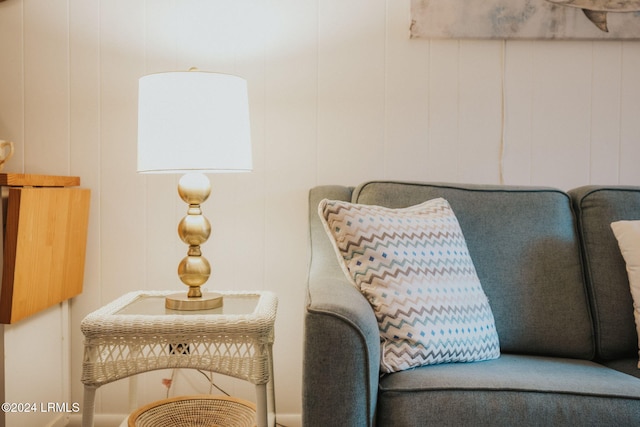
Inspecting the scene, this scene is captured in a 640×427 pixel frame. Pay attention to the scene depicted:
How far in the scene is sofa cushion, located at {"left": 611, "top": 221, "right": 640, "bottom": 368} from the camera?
162cm

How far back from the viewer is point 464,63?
2.18 meters

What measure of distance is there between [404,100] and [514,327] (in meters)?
0.89

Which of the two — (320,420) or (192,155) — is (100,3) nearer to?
(192,155)

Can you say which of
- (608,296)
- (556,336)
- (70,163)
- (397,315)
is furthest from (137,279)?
(608,296)

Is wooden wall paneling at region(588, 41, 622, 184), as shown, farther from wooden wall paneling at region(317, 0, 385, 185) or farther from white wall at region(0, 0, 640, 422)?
wooden wall paneling at region(317, 0, 385, 185)

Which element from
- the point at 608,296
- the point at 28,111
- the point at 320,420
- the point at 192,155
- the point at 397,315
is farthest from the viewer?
the point at 28,111

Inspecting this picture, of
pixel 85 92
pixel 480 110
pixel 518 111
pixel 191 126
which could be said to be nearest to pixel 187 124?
pixel 191 126

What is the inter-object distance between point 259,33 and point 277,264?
0.81 meters

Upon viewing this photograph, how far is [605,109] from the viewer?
221cm

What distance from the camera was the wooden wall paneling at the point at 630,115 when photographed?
220 cm

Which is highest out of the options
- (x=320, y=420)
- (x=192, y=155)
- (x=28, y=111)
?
(x=28, y=111)

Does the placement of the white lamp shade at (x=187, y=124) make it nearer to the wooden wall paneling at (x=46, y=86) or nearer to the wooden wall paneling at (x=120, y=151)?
the wooden wall paneling at (x=120, y=151)

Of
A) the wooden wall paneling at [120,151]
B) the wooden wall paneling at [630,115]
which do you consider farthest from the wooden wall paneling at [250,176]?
the wooden wall paneling at [630,115]

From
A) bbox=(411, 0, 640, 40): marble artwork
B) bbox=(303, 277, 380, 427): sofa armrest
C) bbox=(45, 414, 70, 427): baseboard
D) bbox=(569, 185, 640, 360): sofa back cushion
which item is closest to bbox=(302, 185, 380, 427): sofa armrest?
bbox=(303, 277, 380, 427): sofa armrest
